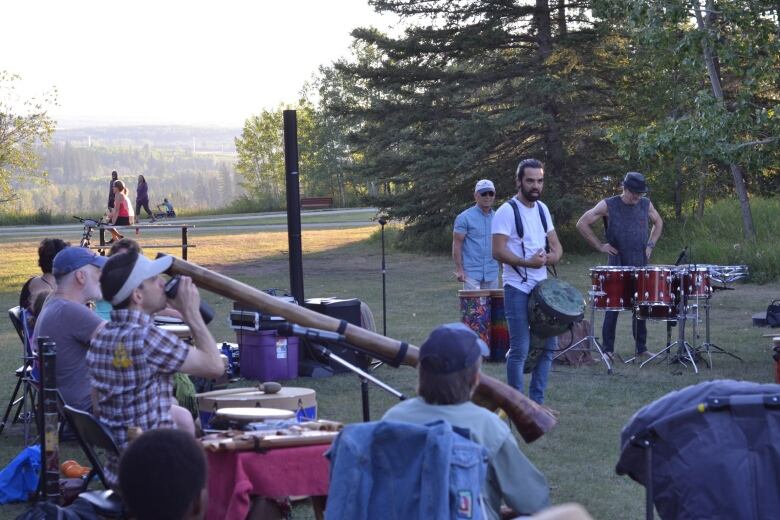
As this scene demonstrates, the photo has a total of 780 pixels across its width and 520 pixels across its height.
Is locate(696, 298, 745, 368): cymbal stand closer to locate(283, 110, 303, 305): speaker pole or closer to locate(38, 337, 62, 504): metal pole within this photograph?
locate(283, 110, 303, 305): speaker pole

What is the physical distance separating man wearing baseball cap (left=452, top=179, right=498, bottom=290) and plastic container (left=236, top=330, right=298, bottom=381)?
7.22ft

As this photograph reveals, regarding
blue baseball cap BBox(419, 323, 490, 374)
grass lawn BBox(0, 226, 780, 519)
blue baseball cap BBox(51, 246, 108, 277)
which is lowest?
grass lawn BBox(0, 226, 780, 519)

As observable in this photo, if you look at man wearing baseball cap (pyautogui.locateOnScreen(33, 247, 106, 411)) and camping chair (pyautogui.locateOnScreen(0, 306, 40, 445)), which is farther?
camping chair (pyautogui.locateOnScreen(0, 306, 40, 445))

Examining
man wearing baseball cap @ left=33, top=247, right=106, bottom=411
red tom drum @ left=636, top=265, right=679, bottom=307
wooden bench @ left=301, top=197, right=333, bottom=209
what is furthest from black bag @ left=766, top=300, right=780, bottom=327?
wooden bench @ left=301, top=197, right=333, bottom=209

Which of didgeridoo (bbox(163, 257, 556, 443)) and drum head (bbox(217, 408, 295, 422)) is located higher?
didgeridoo (bbox(163, 257, 556, 443))

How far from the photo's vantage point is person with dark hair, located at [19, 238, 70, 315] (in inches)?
333

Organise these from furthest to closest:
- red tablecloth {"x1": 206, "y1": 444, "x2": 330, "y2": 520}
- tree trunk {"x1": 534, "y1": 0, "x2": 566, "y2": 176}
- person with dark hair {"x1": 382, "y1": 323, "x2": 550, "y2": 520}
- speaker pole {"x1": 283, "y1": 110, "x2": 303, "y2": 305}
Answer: tree trunk {"x1": 534, "y1": 0, "x2": 566, "y2": 176}, speaker pole {"x1": 283, "y1": 110, "x2": 303, "y2": 305}, red tablecloth {"x1": 206, "y1": 444, "x2": 330, "y2": 520}, person with dark hair {"x1": 382, "y1": 323, "x2": 550, "y2": 520}

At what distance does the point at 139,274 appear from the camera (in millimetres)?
5137

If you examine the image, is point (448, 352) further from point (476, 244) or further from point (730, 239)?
point (730, 239)

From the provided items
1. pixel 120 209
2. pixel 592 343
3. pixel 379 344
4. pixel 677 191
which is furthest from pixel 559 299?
pixel 677 191

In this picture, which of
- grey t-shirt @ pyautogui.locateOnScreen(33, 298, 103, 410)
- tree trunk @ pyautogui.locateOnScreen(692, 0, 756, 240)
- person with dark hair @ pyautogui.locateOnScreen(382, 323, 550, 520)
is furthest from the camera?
tree trunk @ pyautogui.locateOnScreen(692, 0, 756, 240)

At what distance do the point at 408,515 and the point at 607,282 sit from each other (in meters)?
7.72

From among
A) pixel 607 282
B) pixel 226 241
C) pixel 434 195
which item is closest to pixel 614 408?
pixel 607 282

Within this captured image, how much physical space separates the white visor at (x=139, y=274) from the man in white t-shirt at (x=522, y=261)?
353 cm
